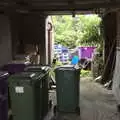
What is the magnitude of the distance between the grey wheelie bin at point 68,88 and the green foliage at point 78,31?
8193 mm

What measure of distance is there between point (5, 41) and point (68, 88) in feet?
13.6

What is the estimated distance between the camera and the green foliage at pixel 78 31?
54.4ft

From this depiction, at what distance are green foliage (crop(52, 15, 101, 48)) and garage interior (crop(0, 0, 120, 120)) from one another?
2.68 meters

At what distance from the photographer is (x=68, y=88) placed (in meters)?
8.37

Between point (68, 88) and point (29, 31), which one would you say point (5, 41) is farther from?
point (68, 88)

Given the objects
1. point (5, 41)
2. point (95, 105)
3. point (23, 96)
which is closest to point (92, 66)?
point (5, 41)

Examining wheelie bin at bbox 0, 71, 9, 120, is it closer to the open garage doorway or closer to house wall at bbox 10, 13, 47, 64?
the open garage doorway

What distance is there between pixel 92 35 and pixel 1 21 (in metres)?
6.46

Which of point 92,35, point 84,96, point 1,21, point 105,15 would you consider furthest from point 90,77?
point 1,21

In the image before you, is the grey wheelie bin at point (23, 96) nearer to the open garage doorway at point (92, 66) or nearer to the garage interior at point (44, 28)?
the open garage doorway at point (92, 66)

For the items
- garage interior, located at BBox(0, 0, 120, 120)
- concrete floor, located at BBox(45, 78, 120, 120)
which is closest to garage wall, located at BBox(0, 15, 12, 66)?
garage interior, located at BBox(0, 0, 120, 120)

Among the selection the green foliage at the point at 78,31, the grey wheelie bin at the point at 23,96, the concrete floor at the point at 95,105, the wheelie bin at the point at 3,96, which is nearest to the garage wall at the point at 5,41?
the concrete floor at the point at 95,105

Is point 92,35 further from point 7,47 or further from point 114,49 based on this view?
point 7,47

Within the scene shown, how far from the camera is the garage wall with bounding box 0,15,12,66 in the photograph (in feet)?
36.7
